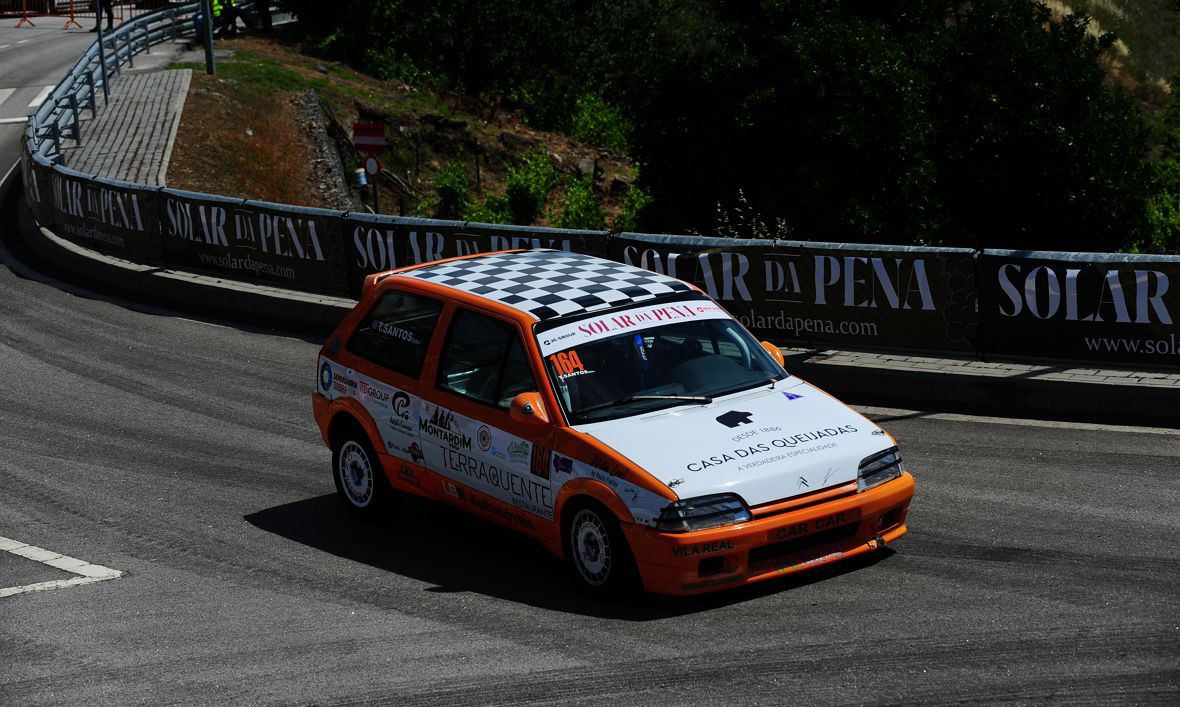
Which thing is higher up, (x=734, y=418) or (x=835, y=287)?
(x=734, y=418)

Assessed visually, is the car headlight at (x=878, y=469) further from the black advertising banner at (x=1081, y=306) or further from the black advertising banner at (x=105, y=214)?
the black advertising banner at (x=105, y=214)

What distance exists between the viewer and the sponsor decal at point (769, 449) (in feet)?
24.8

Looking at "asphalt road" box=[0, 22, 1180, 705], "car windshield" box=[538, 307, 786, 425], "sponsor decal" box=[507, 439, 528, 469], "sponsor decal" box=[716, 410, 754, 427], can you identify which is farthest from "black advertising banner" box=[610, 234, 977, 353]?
"sponsor decal" box=[507, 439, 528, 469]

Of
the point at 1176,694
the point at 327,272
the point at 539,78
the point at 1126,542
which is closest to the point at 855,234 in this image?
the point at 327,272

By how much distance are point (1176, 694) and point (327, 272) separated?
45.7ft

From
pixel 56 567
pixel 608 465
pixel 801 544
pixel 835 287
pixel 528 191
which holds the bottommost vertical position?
pixel 528 191

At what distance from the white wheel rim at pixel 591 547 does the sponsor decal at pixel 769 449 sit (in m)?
0.65

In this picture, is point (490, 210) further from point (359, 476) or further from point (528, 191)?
point (359, 476)

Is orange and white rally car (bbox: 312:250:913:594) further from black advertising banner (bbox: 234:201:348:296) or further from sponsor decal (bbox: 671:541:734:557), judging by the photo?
black advertising banner (bbox: 234:201:348:296)

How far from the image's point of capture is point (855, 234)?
88.1ft

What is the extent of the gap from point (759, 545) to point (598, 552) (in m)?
0.96

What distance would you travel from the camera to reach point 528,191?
1763 inches

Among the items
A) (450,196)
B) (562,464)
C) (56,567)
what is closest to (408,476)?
(562,464)

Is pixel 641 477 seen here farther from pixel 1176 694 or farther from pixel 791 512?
pixel 1176 694
